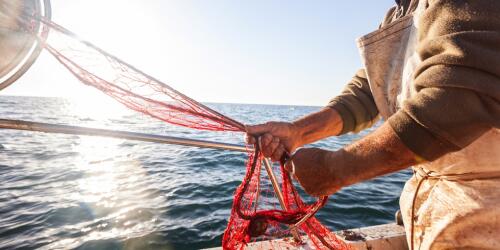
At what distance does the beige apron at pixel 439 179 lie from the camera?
1.27m

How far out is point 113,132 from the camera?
5.75ft

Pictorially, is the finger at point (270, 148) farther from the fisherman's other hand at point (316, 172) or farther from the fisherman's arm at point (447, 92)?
the fisherman's arm at point (447, 92)

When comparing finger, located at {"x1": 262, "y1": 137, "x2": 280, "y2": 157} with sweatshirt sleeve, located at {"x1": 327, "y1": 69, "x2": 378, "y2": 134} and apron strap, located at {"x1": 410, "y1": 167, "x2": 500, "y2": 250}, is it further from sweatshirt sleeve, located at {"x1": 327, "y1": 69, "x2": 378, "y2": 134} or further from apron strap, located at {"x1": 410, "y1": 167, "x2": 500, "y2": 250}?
apron strap, located at {"x1": 410, "y1": 167, "x2": 500, "y2": 250}


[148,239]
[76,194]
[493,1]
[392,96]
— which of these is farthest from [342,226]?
[76,194]

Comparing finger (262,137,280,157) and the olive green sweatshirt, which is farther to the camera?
finger (262,137,280,157)

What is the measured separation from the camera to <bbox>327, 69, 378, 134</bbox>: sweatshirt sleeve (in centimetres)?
229

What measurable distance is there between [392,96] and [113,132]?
71.3 inches

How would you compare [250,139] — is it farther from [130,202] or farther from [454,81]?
[130,202]

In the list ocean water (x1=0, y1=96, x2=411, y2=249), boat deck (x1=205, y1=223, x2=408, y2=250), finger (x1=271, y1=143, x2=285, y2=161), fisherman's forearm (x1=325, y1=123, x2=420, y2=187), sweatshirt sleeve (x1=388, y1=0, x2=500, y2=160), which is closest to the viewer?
sweatshirt sleeve (x1=388, y1=0, x2=500, y2=160)

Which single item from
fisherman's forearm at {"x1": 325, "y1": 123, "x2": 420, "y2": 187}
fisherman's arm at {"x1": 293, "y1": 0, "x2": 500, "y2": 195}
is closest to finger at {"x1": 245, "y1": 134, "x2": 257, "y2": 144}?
fisherman's forearm at {"x1": 325, "y1": 123, "x2": 420, "y2": 187}

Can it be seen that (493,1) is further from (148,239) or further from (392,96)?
(148,239)

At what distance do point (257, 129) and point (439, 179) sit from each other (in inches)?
46.0

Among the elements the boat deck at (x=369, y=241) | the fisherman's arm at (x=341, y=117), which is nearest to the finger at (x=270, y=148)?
the fisherman's arm at (x=341, y=117)

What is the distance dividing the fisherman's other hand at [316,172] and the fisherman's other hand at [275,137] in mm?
360
